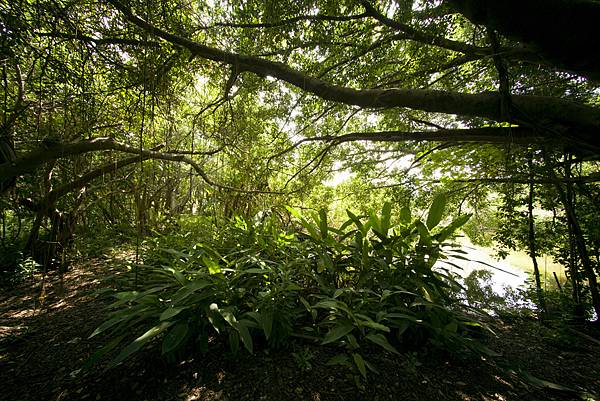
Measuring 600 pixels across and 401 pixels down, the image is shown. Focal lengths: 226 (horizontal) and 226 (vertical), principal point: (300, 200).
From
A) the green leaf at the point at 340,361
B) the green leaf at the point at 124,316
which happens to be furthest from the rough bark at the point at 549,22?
the green leaf at the point at 124,316

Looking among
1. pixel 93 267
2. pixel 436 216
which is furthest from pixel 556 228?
pixel 93 267

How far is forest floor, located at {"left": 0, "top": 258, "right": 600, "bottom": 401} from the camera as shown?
993mm

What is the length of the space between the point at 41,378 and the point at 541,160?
15.6 ft

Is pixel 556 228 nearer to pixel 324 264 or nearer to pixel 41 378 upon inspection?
pixel 324 264

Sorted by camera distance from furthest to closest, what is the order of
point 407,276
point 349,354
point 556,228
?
point 556,228, point 407,276, point 349,354

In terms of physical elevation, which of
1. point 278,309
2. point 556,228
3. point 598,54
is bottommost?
point 278,309

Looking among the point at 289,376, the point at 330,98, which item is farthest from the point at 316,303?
the point at 330,98

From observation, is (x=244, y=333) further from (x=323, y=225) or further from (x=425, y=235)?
(x=425, y=235)

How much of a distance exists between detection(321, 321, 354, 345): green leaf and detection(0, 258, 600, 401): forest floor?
0.18 m

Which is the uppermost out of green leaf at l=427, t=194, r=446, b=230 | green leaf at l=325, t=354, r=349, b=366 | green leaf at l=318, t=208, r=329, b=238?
green leaf at l=427, t=194, r=446, b=230

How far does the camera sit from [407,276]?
146cm

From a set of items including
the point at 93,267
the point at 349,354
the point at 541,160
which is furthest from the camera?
the point at 93,267

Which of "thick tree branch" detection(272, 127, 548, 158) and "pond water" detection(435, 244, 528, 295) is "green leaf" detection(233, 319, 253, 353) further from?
"thick tree branch" detection(272, 127, 548, 158)

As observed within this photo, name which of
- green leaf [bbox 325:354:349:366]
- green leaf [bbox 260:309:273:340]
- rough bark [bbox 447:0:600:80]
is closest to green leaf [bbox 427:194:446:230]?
rough bark [bbox 447:0:600:80]
